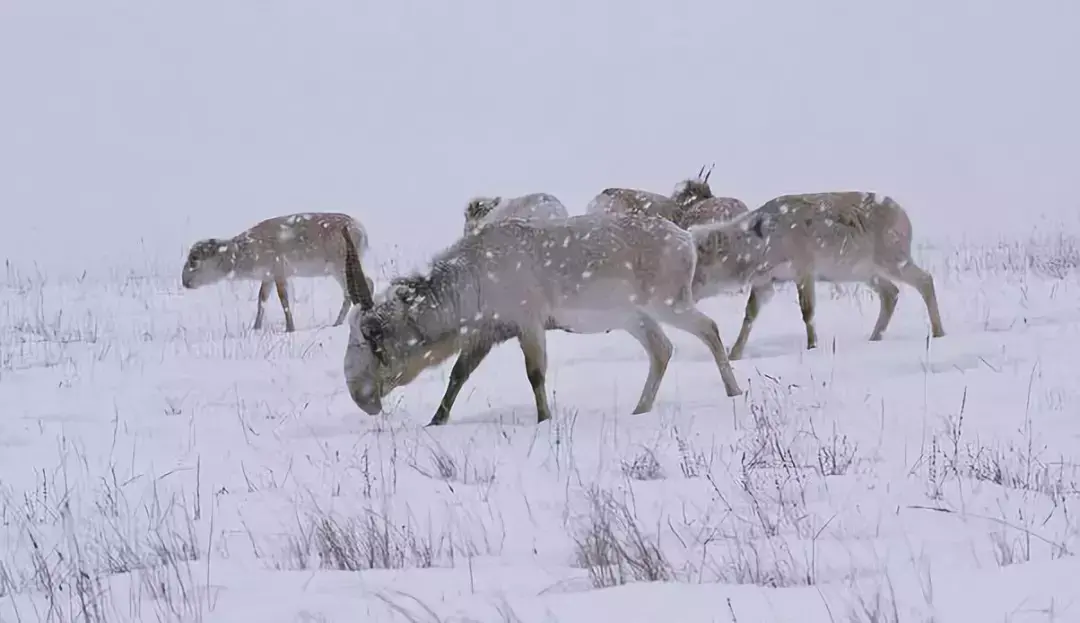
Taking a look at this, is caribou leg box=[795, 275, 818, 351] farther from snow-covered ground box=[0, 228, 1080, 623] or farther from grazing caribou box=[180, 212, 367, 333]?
grazing caribou box=[180, 212, 367, 333]

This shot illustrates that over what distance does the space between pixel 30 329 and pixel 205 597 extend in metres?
10.2

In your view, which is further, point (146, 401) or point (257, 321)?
point (257, 321)

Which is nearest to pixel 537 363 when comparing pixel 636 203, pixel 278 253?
pixel 636 203

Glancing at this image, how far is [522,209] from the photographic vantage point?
1260 centimetres

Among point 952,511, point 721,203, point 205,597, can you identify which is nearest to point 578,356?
point 721,203

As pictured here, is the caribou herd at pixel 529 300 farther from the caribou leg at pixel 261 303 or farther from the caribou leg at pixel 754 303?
the caribou leg at pixel 261 303

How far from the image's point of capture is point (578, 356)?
11008 millimetres

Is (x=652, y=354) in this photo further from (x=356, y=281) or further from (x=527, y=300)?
(x=356, y=281)

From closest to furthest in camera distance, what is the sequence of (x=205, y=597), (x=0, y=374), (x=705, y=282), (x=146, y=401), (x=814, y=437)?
(x=205, y=597), (x=814, y=437), (x=146, y=401), (x=0, y=374), (x=705, y=282)

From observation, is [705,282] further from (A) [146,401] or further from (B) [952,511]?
(B) [952,511]

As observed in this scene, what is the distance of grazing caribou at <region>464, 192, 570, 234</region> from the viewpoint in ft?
40.6

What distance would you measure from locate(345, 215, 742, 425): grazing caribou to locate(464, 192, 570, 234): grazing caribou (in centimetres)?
372

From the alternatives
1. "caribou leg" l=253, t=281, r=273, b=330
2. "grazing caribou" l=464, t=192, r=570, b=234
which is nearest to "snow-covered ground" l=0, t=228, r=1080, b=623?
"grazing caribou" l=464, t=192, r=570, b=234

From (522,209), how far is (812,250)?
11.5 feet
